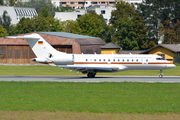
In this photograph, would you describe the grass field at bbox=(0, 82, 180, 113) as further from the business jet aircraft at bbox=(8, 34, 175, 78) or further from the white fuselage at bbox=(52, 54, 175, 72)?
the white fuselage at bbox=(52, 54, 175, 72)

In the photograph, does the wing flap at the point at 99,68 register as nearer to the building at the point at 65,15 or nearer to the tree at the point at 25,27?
the tree at the point at 25,27

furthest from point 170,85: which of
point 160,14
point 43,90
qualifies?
point 160,14

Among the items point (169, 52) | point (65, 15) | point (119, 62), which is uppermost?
point (65, 15)

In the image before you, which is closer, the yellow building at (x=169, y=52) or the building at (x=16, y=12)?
the yellow building at (x=169, y=52)

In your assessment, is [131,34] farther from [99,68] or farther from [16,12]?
[16,12]

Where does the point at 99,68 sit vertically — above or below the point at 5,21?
below

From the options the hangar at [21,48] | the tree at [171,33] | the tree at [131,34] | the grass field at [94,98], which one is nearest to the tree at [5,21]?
the tree at [131,34]

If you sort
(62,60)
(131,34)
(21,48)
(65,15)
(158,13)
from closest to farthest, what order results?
(62,60) → (21,48) → (131,34) → (158,13) → (65,15)

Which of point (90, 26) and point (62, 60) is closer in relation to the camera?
point (62, 60)

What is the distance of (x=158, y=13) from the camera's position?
10506 centimetres

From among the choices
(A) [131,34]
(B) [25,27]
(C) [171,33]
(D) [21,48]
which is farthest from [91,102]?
(B) [25,27]

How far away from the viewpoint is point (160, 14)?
105562mm

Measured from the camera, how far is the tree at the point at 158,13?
10394 cm

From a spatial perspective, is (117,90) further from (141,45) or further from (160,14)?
(160,14)
